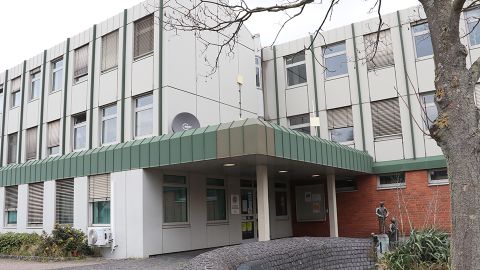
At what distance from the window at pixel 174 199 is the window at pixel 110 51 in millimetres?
4794

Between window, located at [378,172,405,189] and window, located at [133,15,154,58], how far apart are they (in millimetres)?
9541

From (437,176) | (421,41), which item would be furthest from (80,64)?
(437,176)

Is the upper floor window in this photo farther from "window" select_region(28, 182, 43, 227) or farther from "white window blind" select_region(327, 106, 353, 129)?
"white window blind" select_region(327, 106, 353, 129)

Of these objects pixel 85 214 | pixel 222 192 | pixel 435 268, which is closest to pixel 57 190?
pixel 85 214

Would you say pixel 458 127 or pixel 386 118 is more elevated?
pixel 386 118

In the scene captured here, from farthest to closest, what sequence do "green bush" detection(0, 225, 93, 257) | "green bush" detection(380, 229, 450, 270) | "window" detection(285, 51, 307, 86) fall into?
"window" detection(285, 51, 307, 86)
"green bush" detection(0, 225, 93, 257)
"green bush" detection(380, 229, 450, 270)

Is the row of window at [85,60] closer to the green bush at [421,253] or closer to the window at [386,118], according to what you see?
the window at [386,118]

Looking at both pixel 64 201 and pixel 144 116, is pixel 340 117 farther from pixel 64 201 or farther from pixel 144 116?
pixel 64 201

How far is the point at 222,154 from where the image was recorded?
424 inches

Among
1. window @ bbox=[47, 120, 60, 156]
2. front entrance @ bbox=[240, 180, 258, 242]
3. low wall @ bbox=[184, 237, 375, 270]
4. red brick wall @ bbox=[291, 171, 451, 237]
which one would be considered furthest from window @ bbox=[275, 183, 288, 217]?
window @ bbox=[47, 120, 60, 156]

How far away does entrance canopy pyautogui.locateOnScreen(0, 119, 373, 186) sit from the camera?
34.6ft

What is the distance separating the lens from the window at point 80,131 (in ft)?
54.9

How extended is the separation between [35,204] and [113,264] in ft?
Answer: 22.7

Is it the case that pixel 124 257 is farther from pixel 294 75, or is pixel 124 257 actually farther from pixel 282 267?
pixel 294 75
